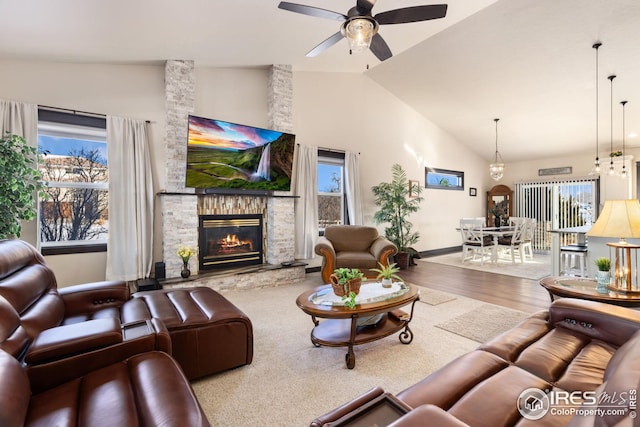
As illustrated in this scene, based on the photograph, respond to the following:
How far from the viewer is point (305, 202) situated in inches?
210

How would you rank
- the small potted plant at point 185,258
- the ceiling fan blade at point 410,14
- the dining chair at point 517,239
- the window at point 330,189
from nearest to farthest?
the ceiling fan blade at point 410,14 < the small potted plant at point 185,258 < the window at point 330,189 < the dining chair at point 517,239

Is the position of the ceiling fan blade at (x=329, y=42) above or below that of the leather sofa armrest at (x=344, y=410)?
above

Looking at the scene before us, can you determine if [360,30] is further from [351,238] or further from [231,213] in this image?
[231,213]

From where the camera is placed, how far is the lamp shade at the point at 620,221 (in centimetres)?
200

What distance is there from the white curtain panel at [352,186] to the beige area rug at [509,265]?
6.65 feet

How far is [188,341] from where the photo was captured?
1965 mm

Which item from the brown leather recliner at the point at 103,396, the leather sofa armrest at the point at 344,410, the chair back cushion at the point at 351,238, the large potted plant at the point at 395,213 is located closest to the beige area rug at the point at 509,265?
the large potted plant at the point at 395,213

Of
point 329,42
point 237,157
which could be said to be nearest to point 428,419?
point 329,42

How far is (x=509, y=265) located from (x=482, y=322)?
3.77 meters

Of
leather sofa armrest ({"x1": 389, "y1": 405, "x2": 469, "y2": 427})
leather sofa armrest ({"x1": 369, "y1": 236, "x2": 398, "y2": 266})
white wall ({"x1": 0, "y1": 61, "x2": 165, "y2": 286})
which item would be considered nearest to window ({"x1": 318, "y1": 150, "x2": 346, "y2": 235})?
leather sofa armrest ({"x1": 369, "y1": 236, "x2": 398, "y2": 266})

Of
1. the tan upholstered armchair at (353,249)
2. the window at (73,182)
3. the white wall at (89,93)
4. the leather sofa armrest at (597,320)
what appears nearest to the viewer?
the leather sofa armrest at (597,320)

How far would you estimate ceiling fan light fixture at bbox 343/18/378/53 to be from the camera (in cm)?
231

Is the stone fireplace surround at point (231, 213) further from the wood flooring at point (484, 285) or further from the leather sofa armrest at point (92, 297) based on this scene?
the wood flooring at point (484, 285)

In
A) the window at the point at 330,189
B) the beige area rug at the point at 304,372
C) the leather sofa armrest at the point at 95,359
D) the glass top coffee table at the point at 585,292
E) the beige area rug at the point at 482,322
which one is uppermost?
the window at the point at 330,189
